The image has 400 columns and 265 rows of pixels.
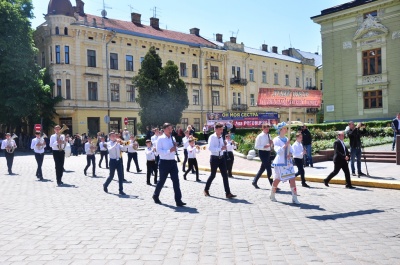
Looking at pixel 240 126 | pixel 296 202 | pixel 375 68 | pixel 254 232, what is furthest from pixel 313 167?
pixel 240 126

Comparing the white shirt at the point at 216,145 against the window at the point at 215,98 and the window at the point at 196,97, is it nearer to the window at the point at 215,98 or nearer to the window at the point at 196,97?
the window at the point at 196,97

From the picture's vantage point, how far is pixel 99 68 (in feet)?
149

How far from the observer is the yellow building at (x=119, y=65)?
140 ft

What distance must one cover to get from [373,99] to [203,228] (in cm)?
3091

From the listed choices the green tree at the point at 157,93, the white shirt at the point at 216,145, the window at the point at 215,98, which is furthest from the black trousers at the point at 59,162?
the window at the point at 215,98

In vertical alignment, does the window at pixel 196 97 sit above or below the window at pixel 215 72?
below

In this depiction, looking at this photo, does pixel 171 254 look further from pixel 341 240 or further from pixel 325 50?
pixel 325 50

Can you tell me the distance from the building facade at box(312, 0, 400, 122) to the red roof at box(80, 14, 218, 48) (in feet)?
65.8

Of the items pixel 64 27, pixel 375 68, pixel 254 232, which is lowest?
pixel 254 232

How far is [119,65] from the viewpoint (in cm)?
4716

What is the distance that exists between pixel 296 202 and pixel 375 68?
92.2 feet

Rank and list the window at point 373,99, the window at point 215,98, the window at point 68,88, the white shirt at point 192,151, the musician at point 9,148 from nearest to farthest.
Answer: the white shirt at point 192,151
the musician at point 9,148
the window at point 373,99
the window at point 68,88
the window at point 215,98

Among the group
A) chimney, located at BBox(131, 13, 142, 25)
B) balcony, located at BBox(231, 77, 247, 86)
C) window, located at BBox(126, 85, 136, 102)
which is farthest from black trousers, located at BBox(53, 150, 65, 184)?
balcony, located at BBox(231, 77, 247, 86)

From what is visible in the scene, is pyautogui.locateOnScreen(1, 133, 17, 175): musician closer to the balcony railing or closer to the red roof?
the red roof
